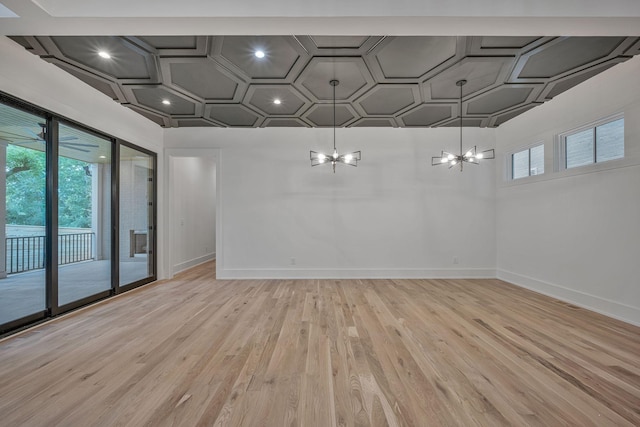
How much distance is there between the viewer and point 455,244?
5199 mm

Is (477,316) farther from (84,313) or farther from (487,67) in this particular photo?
(84,313)

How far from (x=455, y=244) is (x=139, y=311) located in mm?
5585

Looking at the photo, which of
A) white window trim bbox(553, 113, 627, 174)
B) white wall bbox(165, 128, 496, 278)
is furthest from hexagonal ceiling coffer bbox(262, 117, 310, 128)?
white window trim bbox(553, 113, 627, 174)

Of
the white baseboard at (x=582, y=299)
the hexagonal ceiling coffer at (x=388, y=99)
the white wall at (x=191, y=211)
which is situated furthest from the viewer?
the white wall at (x=191, y=211)

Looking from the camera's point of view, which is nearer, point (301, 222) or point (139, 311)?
point (139, 311)

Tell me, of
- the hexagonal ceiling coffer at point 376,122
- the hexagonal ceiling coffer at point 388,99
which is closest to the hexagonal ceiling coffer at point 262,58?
the hexagonal ceiling coffer at point 388,99

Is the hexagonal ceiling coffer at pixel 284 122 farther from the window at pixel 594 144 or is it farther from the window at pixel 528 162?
the window at pixel 594 144

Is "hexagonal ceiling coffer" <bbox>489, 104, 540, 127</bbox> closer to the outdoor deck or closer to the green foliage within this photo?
the green foliage

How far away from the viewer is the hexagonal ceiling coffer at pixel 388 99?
361cm

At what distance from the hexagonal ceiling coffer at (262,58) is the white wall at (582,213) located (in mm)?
3960

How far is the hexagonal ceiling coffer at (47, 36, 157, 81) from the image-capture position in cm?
260

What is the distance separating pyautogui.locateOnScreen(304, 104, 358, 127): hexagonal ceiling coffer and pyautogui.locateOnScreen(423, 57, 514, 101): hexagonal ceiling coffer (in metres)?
1.28

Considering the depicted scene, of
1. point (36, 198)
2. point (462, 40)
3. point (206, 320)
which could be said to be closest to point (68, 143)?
point (36, 198)

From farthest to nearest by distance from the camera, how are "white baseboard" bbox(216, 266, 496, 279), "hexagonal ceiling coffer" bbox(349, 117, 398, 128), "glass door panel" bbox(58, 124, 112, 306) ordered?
"white baseboard" bbox(216, 266, 496, 279) → "hexagonal ceiling coffer" bbox(349, 117, 398, 128) → "glass door panel" bbox(58, 124, 112, 306)
